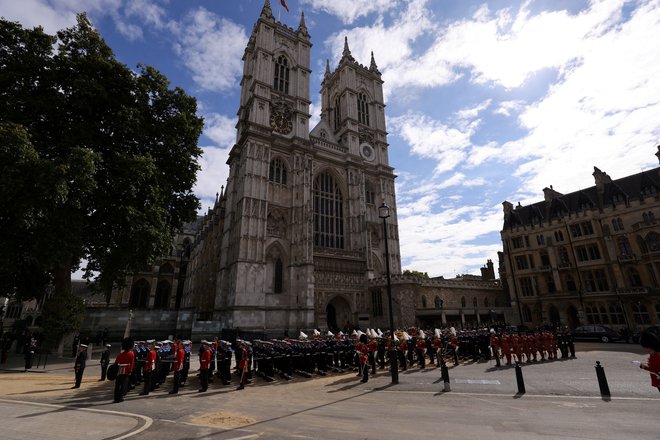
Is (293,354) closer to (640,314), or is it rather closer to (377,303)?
(377,303)

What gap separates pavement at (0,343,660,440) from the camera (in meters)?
5.61

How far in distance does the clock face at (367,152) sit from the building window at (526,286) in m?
23.6

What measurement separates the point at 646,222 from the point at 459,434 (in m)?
34.4

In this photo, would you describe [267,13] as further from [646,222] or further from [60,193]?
[646,222]

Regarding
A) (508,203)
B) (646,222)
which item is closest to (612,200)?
(646,222)

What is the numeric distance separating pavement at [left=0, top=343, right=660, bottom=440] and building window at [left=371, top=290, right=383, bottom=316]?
21033 mm

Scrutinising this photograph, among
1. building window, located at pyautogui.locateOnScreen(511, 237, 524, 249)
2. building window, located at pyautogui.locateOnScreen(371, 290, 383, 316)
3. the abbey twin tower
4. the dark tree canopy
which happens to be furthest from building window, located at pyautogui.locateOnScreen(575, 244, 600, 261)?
the dark tree canopy

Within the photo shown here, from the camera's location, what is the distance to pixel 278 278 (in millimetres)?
31969

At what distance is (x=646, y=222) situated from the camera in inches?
1096

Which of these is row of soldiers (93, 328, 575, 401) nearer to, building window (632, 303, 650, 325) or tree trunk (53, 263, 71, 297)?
tree trunk (53, 263, 71, 297)

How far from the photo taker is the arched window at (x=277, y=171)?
34.8 m

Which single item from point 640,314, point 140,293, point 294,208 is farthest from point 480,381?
point 140,293

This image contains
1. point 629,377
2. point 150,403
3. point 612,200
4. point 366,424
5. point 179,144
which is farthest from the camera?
point 612,200

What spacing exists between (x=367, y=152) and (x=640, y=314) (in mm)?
32113
